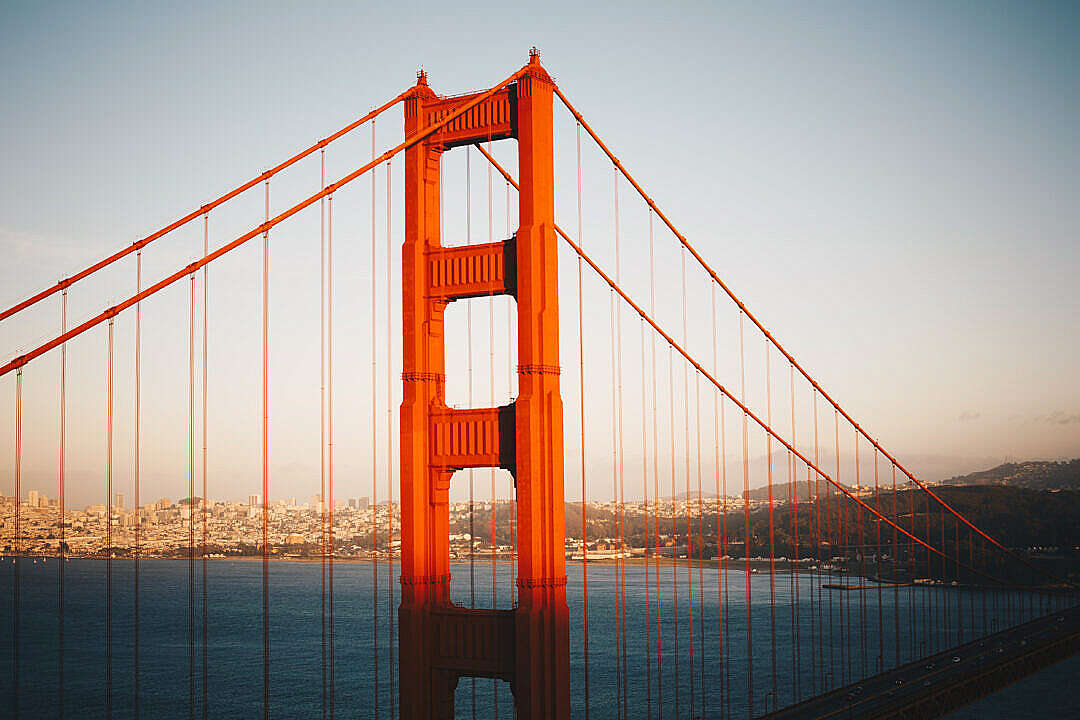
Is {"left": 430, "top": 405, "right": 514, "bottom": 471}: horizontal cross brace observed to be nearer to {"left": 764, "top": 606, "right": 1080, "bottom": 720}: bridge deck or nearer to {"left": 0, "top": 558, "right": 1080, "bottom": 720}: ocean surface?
{"left": 0, "top": 558, "right": 1080, "bottom": 720}: ocean surface

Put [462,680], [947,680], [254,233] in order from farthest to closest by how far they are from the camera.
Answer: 1. [462,680]
2. [947,680]
3. [254,233]

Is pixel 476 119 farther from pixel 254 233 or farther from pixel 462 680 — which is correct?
pixel 462 680

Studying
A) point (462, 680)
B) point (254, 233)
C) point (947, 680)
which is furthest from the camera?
point (462, 680)

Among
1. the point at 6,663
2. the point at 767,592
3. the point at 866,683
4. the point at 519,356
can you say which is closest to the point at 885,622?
the point at 767,592

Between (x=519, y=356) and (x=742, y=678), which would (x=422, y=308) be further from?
(x=742, y=678)

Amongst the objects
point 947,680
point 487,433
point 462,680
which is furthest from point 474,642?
point 462,680

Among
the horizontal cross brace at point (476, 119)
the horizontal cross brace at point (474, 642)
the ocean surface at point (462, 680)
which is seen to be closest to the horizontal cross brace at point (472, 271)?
the horizontal cross brace at point (476, 119)
